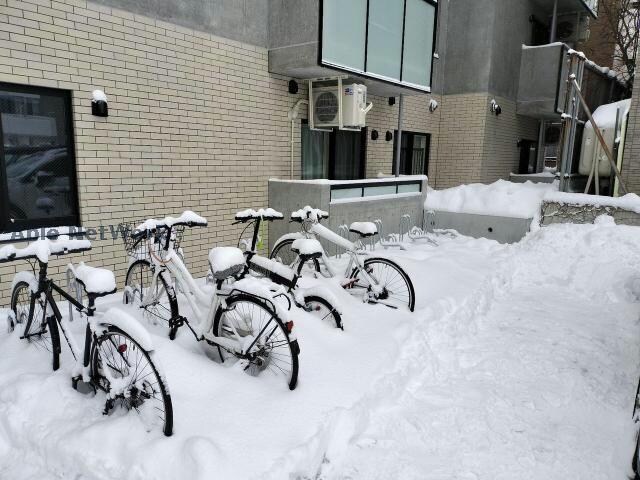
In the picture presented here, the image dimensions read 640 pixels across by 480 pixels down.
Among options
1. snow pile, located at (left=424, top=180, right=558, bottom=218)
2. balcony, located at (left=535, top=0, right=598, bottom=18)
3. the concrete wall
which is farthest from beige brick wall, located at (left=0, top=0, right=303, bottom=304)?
balcony, located at (left=535, top=0, right=598, bottom=18)

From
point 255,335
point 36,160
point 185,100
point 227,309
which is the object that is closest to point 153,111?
point 185,100

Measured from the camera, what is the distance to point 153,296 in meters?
3.94

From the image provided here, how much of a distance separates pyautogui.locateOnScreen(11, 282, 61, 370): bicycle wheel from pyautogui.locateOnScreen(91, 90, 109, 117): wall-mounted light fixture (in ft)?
7.95

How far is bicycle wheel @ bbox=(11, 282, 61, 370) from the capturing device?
3.21m

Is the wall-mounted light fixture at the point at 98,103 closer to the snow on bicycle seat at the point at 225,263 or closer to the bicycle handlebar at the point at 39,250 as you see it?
the bicycle handlebar at the point at 39,250

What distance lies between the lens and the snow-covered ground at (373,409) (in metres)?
2.55

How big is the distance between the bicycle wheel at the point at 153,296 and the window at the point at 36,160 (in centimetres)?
156

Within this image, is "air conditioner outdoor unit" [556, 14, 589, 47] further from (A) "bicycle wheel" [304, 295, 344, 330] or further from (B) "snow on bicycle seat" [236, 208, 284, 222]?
(A) "bicycle wheel" [304, 295, 344, 330]

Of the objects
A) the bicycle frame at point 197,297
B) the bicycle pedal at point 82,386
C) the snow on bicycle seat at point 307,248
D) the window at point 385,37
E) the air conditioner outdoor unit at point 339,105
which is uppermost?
the window at point 385,37

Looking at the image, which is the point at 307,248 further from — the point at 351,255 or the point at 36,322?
the point at 36,322

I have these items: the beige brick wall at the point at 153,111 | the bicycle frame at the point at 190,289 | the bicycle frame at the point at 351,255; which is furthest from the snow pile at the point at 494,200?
the bicycle frame at the point at 190,289

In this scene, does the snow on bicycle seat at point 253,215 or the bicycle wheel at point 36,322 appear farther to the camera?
the snow on bicycle seat at point 253,215

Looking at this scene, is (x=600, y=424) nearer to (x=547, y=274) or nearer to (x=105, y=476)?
(x=105, y=476)

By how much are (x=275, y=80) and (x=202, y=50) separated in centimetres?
149
